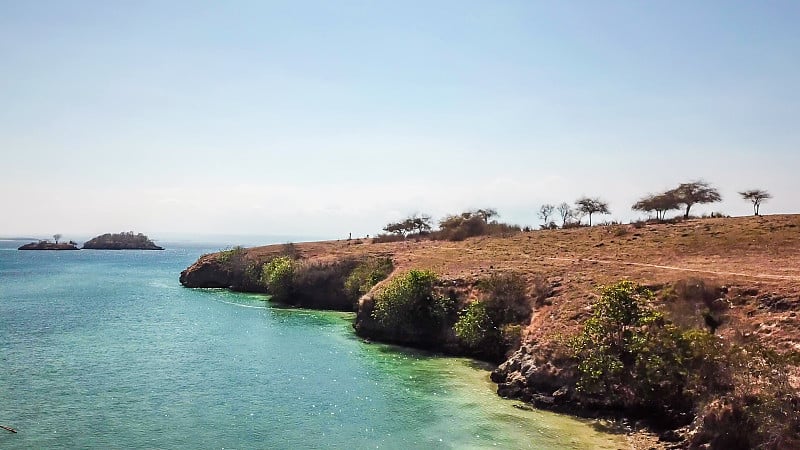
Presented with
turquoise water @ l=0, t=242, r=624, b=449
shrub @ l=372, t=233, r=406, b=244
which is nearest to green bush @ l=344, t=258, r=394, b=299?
turquoise water @ l=0, t=242, r=624, b=449

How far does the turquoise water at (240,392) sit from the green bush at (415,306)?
3.09m

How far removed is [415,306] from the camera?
2109 inches

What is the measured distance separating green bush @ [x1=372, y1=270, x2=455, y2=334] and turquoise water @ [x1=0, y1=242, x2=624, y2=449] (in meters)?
3.09

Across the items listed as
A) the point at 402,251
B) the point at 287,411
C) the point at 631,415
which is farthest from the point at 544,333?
the point at 402,251

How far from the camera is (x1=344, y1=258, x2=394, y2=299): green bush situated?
7147 cm

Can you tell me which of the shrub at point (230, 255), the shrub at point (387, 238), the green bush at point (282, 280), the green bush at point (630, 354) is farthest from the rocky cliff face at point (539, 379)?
the shrub at point (230, 255)

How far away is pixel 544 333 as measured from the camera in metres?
40.8

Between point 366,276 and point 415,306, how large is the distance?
70.4 feet

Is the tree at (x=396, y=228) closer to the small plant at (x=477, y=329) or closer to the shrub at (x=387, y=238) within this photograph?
the shrub at (x=387, y=238)

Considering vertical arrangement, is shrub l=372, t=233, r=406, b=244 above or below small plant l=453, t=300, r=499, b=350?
above

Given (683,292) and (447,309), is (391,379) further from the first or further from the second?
(683,292)

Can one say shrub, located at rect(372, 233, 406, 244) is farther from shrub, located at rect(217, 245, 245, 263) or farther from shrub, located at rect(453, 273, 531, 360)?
shrub, located at rect(453, 273, 531, 360)

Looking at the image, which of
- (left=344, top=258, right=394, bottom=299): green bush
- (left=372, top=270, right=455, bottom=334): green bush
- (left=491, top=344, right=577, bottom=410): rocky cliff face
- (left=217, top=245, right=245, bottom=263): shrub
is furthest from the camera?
(left=217, top=245, right=245, bottom=263): shrub

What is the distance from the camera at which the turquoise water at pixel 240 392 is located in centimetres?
2936
